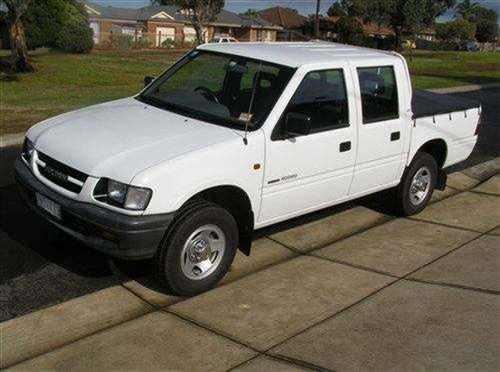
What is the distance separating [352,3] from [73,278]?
70.5 meters

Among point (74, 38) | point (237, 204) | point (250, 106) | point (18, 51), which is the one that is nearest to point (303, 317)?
point (237, 204)

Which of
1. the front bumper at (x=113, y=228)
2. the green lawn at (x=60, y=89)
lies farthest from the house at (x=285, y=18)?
the front bumper at (x=113, y=228)

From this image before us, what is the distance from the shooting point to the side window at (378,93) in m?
6.03

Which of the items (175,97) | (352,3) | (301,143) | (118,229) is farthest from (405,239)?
(352,3)

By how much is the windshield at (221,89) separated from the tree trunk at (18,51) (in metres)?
18.5

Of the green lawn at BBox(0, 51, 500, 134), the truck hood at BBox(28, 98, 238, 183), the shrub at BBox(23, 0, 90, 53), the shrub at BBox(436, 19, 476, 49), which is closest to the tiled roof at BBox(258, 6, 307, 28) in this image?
the shrub at BBox(436, 19, 476, 49)

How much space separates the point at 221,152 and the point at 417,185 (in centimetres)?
322

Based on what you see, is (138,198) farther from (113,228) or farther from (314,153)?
(314,153)

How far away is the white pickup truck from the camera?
175 inches

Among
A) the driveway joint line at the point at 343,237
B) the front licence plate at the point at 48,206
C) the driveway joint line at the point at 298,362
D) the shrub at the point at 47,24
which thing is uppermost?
the shrub at the point at 47,24

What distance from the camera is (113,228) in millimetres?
4309

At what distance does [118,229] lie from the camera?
4297mm

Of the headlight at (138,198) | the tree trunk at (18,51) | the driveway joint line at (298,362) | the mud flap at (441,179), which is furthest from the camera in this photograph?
the tree trunk at (18,51)

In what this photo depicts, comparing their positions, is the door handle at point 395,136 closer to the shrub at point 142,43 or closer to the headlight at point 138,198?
the headlight at point 138,198
